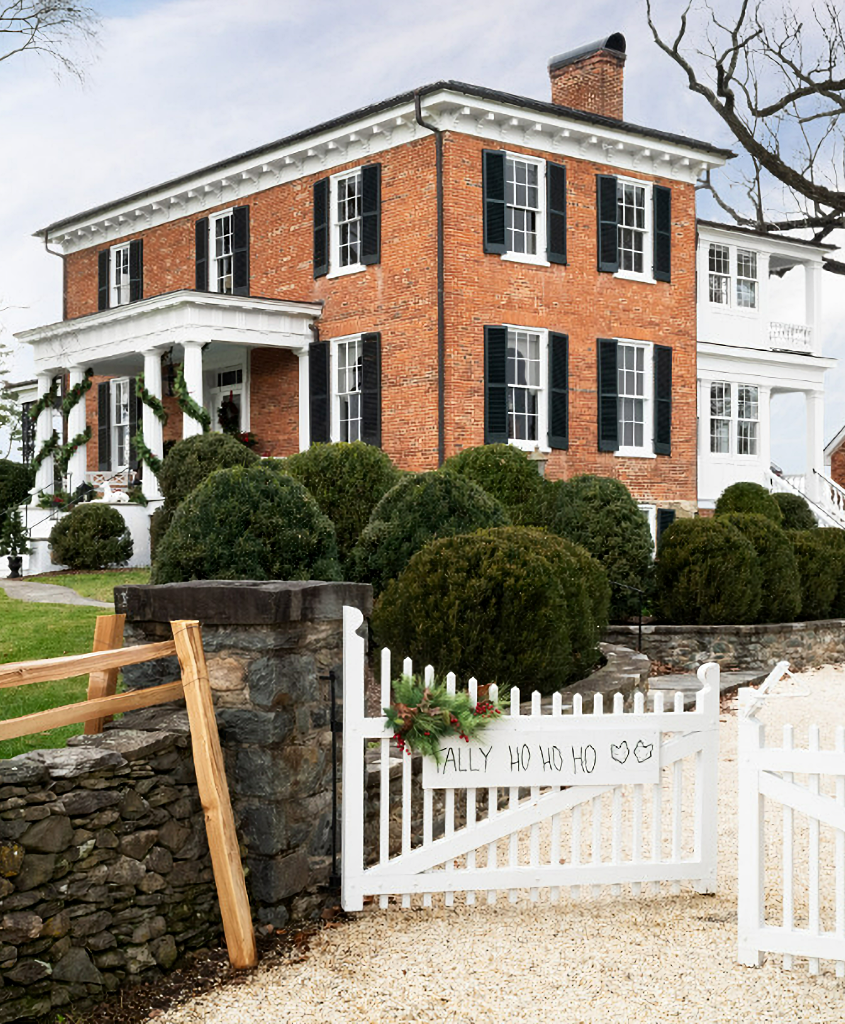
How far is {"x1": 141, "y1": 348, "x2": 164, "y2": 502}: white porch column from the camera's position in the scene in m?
21.3

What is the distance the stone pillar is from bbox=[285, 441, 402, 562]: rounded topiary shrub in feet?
19.7

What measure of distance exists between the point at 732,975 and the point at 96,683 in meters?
3.11

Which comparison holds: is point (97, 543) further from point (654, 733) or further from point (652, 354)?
point (654, 733)

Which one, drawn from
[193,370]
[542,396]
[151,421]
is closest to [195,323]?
[193,370]

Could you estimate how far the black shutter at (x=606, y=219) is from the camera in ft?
70.6

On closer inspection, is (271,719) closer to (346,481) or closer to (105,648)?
(105,648)

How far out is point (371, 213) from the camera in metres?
20.3

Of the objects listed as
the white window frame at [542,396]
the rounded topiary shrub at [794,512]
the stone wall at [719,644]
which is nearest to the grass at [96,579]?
the white window frame at [542,396]

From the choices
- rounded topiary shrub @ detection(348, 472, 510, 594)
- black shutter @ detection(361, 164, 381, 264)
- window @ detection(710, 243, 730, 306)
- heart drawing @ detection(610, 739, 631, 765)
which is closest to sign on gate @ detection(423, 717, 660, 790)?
heart drawing @ detection(610, 739, 631, 765)

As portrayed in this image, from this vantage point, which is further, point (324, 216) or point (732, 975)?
point (324, 216)

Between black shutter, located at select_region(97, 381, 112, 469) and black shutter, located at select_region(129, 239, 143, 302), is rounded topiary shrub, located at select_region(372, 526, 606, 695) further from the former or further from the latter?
black shutter, located at select_region(129, 239, 143, 302)

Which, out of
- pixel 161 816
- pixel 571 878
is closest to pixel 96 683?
pixel 161 816

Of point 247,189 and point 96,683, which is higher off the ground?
point 247,189

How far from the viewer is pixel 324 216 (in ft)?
69.9
